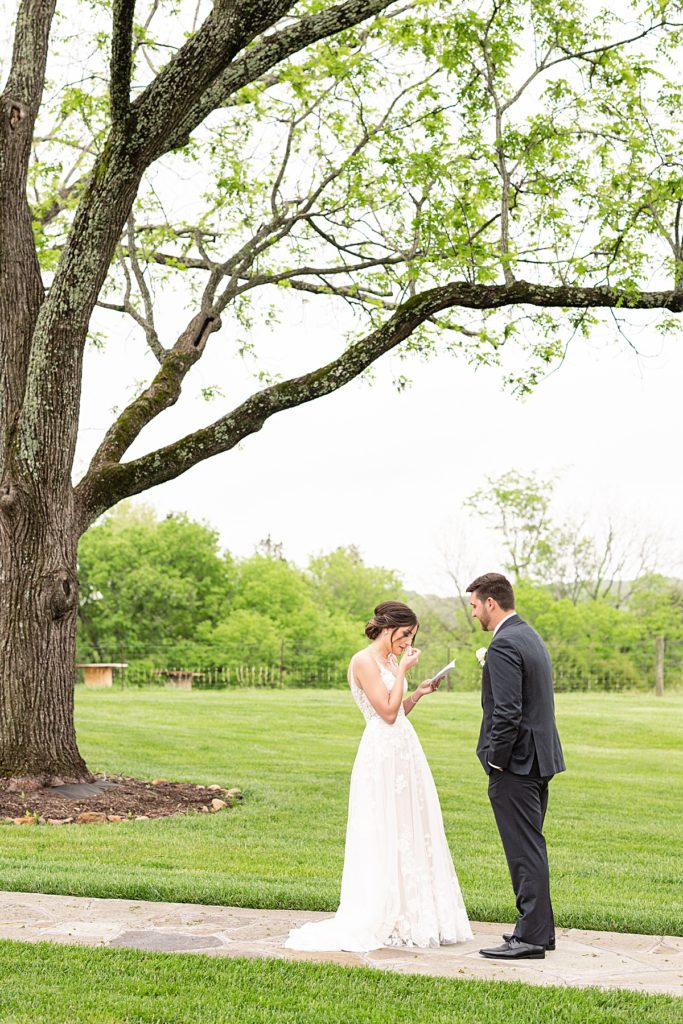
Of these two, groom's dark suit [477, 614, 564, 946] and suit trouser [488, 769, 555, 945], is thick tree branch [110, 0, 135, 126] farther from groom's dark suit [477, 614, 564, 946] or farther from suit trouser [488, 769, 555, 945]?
suit trouser [488, 769, 555, 945]

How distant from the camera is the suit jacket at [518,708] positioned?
6.15m

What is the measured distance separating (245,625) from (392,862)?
42396 mm

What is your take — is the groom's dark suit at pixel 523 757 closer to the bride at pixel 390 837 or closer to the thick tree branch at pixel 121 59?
the bride at pixel 390 837

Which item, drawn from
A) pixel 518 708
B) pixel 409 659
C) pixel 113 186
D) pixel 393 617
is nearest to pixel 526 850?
pixel 518 708

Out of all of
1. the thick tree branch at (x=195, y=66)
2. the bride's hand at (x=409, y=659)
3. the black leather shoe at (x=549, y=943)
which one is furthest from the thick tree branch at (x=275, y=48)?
the black leather shoe at (x=549, y=943)

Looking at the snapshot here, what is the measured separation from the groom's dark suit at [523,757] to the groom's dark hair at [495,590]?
7.0 inches

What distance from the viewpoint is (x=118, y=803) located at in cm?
1234

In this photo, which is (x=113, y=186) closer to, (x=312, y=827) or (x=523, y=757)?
(x=312, y=827)


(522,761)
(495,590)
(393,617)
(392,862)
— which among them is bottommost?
(392,862)

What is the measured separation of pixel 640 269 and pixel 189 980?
10.9 meters

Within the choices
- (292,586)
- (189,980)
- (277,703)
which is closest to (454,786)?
(189,980)

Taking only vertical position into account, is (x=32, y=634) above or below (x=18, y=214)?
below

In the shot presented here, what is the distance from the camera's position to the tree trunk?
1250cm

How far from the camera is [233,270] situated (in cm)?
1598
